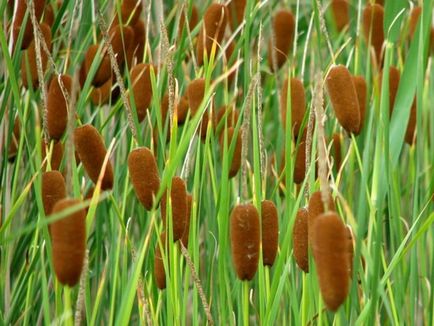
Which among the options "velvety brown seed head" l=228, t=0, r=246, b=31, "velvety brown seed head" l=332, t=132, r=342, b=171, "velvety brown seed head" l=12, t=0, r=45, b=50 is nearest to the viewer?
"velvety brown seed head" l=12, t=0, r=45, b=50

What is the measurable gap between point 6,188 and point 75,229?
70 centimetres

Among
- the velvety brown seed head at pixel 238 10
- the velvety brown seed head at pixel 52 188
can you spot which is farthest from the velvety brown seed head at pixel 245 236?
the velvety brown seed head at pixel 238 10

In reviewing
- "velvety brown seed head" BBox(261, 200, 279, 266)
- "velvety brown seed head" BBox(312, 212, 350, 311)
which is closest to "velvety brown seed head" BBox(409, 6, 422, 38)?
"velvety brown seed head" BBox(261, 200, 279, 266)

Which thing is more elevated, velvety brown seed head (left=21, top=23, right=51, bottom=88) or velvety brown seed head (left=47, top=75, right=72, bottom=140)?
velvety brown seed head (left=21, top=23, right=51, bottom=88)

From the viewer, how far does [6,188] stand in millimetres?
1358

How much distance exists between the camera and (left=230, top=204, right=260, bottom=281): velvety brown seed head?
85 centimetres

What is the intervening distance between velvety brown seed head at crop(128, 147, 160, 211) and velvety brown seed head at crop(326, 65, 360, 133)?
0.65ft

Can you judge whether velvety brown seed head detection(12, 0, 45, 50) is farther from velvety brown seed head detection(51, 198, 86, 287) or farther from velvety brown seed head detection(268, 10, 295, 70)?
velvety brown seed head detection(51, 198, 86, 287)

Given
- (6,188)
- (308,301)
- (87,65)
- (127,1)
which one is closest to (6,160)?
(6,188)

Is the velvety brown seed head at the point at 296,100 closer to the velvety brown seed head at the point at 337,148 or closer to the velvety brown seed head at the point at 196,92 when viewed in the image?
the velvety brown seed head at the point at 196,92

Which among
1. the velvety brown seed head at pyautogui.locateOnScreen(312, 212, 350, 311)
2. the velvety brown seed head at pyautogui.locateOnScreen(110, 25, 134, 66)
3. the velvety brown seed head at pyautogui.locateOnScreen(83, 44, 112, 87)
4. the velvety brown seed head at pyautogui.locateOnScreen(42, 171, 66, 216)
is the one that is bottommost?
the velvety brown seed head at pyautogui.locateOnScreen(312, 212, 350, 311)

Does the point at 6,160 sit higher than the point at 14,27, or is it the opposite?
the point at 14,27

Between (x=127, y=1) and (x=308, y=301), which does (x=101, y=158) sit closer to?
(x=308, y=301)

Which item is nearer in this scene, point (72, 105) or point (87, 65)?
point (72, 105)
